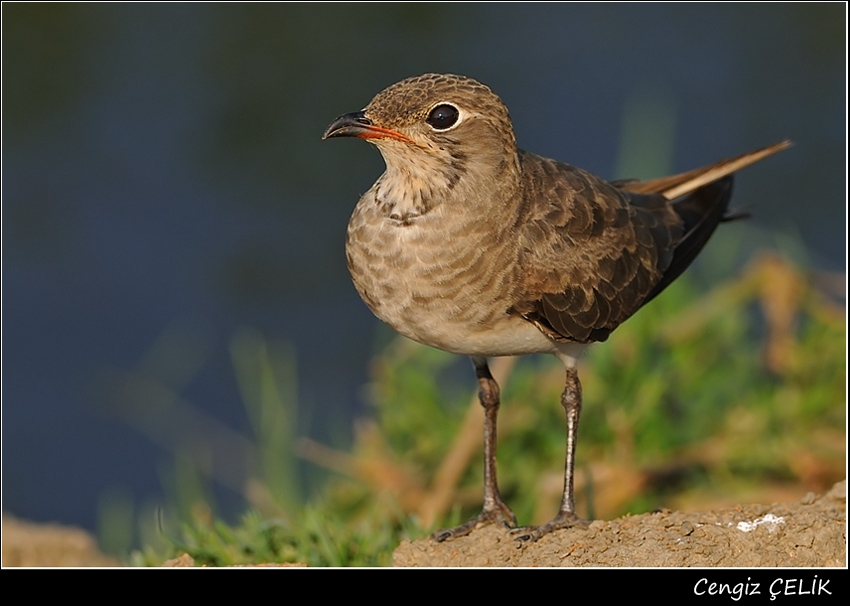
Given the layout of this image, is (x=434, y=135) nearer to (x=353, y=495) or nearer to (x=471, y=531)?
(x=471, y=531)

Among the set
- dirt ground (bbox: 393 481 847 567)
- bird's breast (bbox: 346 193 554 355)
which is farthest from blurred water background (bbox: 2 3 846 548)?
dirt ground (bbox: 393 481 847 567)

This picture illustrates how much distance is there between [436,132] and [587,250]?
95cm

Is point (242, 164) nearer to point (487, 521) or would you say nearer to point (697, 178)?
point (697, 178)

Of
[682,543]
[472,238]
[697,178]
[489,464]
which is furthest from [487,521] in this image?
[697,178]

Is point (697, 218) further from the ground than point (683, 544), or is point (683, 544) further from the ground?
point (697, 218)

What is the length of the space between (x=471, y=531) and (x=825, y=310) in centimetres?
293

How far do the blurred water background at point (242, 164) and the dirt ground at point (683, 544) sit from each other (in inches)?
152

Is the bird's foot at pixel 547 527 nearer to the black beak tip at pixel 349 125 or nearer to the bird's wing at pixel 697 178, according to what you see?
the black beak tip at pixel 349 125

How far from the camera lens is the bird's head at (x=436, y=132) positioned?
17.4 ft

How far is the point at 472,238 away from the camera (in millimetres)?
5430

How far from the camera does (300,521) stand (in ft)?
20.8

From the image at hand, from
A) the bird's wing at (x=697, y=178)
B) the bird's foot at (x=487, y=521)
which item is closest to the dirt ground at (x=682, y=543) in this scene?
the bird's foot at (x=487, y=521)

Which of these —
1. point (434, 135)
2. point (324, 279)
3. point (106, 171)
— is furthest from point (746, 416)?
point (106, 171)

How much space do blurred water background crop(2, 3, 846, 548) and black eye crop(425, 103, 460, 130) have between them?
3730 millimetres
